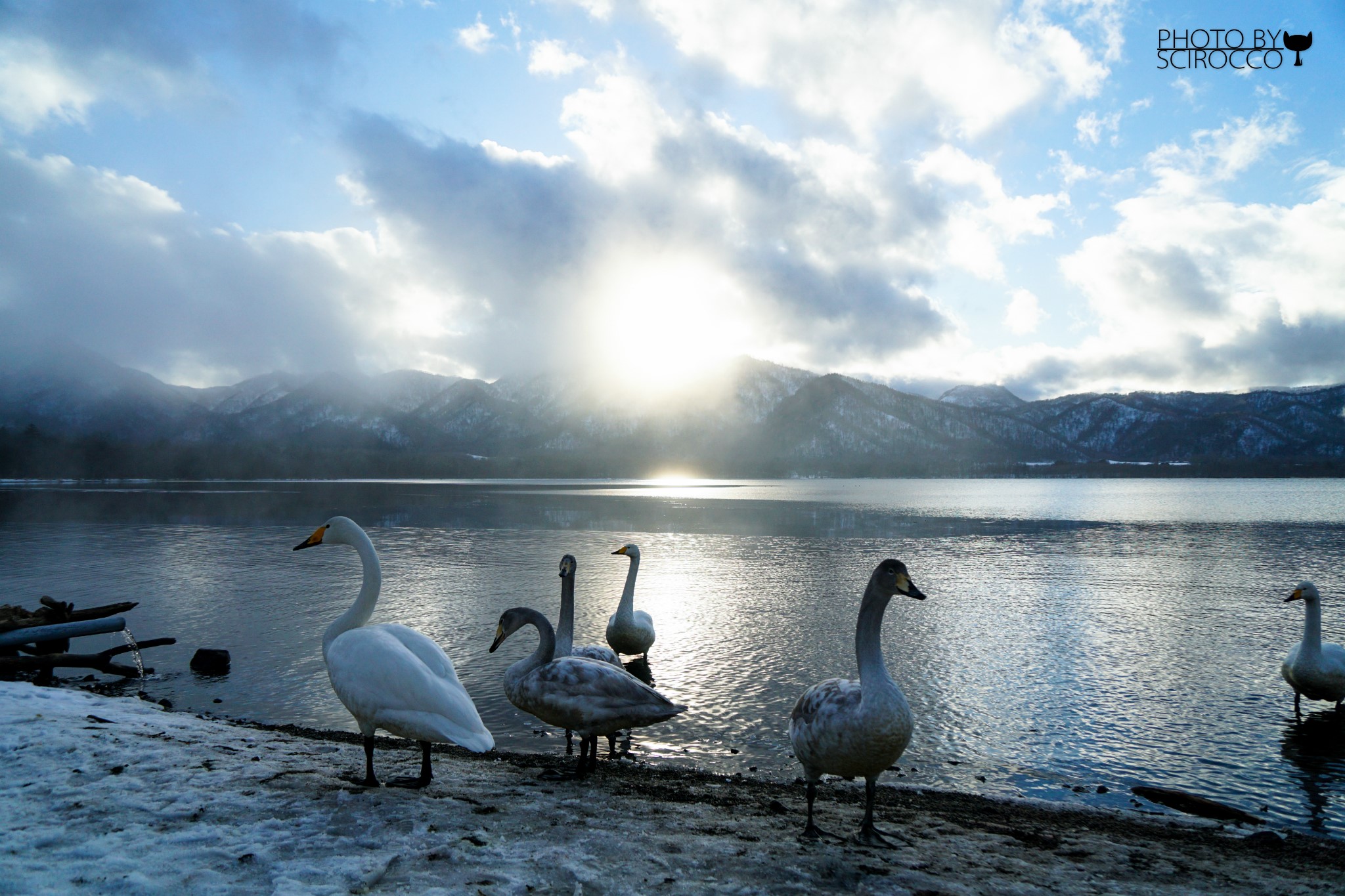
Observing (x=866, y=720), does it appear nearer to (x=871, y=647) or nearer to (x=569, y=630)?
(x=871, y=647)

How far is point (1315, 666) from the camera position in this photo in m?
12.5

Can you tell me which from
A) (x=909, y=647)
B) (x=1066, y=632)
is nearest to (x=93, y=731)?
(x=909, y=647)

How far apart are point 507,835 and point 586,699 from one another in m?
2.04

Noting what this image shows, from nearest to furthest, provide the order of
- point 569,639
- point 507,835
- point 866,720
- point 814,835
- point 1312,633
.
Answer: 1. point 507,835
2. point 866,720
3. point 814,835
4. point 569,639
5. point 1312,633

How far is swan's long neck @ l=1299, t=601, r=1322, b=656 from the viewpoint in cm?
1256

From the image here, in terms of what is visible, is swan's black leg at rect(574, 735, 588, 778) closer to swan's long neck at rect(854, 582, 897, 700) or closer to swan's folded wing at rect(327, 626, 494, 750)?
swan's folded wing at rect(327, 626, 494, 750)

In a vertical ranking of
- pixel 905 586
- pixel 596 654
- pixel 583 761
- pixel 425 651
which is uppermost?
pixel 905 586

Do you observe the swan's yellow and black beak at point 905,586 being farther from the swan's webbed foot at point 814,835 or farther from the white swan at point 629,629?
the white swan at point 629,629

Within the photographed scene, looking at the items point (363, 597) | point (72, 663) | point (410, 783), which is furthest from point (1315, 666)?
point (72, 663)

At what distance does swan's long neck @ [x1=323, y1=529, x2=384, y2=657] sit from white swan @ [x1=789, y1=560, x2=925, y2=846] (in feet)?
16.3

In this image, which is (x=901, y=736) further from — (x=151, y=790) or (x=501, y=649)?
(x=501, y=649)

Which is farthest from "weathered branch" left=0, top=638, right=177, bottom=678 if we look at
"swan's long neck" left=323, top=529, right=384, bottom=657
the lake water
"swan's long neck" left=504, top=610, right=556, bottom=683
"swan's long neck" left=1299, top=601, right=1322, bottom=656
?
"swan's long neck" left=1299, top=601, right=1322, bottom=656

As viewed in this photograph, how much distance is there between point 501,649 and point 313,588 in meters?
11.5

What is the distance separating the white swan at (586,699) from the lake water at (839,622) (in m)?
2.26
